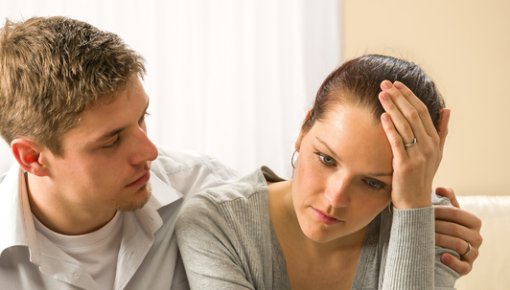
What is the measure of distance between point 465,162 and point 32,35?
2.00 metres

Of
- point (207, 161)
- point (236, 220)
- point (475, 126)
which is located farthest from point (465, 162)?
point (236, 220)

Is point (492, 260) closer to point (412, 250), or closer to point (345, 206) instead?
point (412, 250)

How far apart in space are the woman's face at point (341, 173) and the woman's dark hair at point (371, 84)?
26mm

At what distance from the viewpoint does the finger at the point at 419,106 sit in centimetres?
136

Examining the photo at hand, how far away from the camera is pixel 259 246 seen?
158 centimetres

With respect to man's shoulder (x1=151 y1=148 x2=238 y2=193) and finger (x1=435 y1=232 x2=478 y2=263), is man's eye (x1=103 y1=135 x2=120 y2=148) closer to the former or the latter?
man's shoulder (x1=151 y1=148 x2=238 y2=193)

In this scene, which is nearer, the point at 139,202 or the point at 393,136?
the point at 393,136

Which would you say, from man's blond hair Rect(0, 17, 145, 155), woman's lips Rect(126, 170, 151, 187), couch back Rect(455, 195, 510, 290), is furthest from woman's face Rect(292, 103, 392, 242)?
couch back Rect(455, 195, 510, 290)

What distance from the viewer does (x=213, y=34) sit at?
8.68 ft

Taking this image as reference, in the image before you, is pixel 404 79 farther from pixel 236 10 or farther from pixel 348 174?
pixel 236 10

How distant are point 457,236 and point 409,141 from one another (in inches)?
14.2

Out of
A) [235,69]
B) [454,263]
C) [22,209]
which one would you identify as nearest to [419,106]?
[454,263]

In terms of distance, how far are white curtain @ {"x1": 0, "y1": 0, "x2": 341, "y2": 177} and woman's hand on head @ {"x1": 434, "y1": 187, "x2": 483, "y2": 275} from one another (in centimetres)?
118

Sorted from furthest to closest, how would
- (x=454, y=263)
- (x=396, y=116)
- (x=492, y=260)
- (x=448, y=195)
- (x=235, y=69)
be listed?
(x=235, y=69) → (x=492, y=260) → (x=448, y=195) → (x=454, y=263) → (x=396, y=116)
